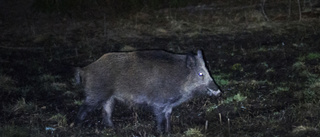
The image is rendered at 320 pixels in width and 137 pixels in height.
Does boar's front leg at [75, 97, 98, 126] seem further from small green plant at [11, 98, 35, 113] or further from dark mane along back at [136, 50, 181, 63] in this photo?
small green plant at [11, 98, 35, 113]

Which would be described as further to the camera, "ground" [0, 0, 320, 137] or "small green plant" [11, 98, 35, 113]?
Result: "small green plant" [11, 98, 35, 113]

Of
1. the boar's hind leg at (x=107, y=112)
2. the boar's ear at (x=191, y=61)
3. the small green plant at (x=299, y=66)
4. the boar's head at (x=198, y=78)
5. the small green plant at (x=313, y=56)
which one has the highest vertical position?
the boar's ear at (x=191, y=61)

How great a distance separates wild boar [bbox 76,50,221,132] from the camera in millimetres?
6309

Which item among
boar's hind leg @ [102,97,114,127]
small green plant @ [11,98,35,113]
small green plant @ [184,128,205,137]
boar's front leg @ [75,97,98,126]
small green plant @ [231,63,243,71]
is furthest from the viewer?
small green plant @ [231,63,243,71]

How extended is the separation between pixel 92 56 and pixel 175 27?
408 centimetres

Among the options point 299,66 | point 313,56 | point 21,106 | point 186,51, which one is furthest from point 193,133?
point 186,51

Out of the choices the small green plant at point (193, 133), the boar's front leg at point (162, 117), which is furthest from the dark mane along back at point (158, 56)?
the small green plant at point (193, 133)

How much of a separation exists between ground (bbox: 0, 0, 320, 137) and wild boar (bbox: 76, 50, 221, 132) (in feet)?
1.08

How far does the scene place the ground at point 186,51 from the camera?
20.4ft

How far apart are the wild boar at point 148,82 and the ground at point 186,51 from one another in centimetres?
33

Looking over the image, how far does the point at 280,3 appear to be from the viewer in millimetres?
16156

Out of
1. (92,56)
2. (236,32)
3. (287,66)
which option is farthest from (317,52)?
(92,56)

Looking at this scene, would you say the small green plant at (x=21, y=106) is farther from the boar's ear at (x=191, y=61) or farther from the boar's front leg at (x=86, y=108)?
the boar's ear at (x=191, y=61)

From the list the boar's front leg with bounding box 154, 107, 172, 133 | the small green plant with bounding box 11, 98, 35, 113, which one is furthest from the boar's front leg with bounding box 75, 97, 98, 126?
the small green plant with bounding box 11, 98, 35, 113
